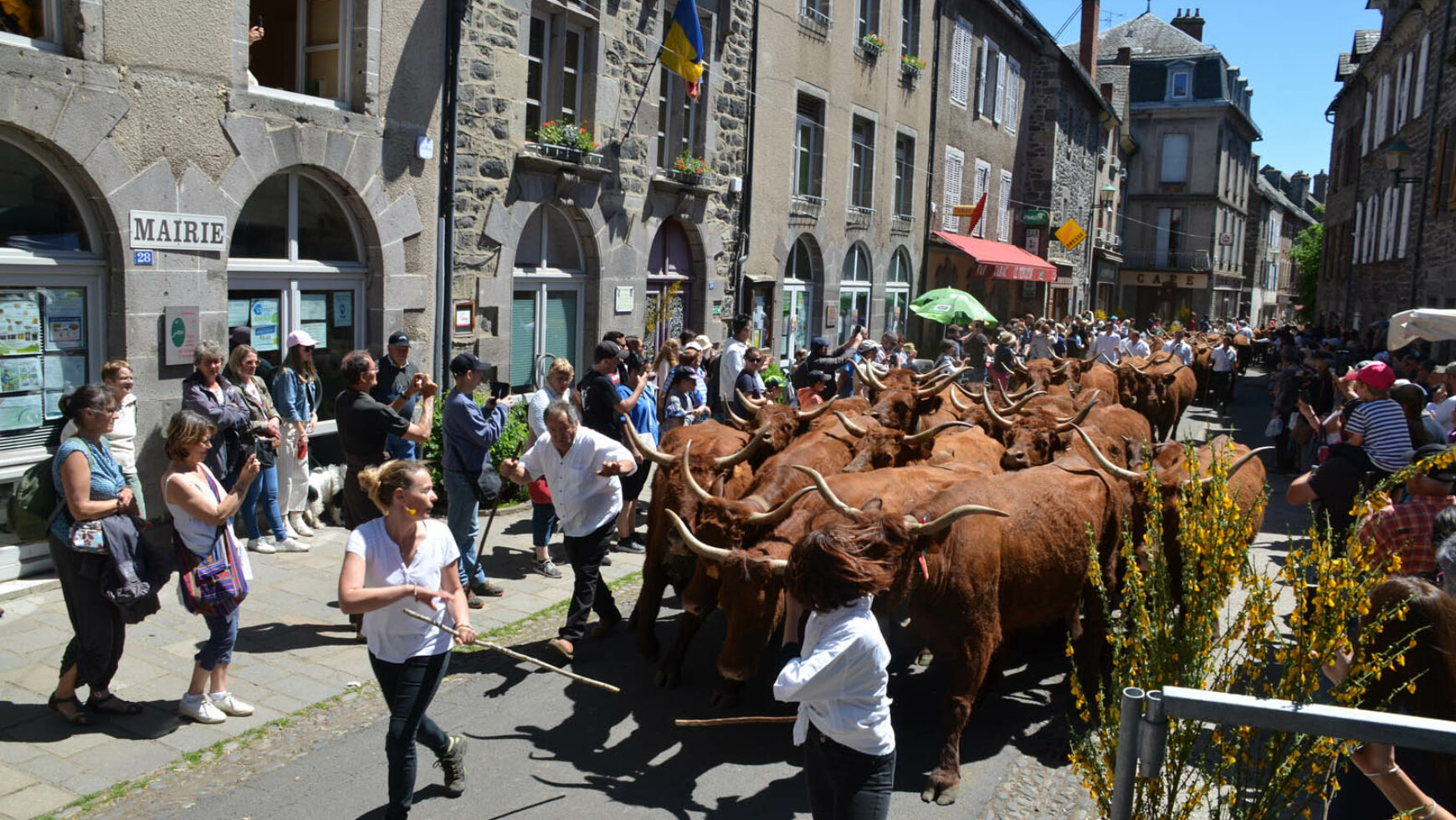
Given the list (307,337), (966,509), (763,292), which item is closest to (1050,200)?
(763,292)

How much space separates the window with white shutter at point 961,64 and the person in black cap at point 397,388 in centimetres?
1879

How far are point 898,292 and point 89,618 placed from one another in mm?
19908

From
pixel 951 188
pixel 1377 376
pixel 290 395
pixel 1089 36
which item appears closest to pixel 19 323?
pixel 290 395

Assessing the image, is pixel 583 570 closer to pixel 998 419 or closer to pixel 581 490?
pixel 581 490

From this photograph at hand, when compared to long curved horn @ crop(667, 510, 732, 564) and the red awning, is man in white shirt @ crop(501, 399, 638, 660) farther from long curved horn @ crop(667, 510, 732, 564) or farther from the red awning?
the red awning

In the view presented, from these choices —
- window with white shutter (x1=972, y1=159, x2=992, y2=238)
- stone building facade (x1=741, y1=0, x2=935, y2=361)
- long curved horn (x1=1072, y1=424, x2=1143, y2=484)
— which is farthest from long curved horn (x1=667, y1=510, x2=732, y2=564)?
window with white shutter (x1=972, y1=159, x2=992, y2=238)

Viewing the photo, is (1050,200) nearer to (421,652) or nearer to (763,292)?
(763,292)

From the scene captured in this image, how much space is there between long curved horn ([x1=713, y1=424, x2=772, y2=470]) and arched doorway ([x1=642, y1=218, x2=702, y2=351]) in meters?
7.41

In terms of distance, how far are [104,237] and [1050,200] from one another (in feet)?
91.1

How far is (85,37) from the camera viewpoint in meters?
7.66

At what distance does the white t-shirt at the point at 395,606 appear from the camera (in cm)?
455

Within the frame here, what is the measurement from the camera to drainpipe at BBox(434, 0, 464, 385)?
35.5 feet

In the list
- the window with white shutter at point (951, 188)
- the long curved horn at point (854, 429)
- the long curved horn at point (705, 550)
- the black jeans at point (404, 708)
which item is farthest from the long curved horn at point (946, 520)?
the window with white shutter at point (951, 188)

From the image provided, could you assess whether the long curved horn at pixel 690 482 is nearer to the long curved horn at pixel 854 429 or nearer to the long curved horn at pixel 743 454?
the long curved horn at pixel 743 454
